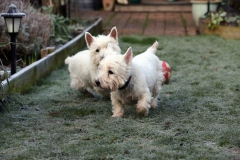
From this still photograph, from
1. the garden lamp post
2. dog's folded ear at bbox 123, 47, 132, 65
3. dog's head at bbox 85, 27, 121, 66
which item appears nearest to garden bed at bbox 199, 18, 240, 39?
dog's head at bbox 85, 27, 121, 66

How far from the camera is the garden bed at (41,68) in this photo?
23.2ft

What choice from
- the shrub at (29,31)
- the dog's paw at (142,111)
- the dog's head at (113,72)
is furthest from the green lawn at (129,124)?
the shrub at (29,31)

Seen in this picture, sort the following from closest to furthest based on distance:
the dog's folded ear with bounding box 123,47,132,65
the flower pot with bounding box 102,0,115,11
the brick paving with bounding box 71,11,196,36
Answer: the dog's folded ear with bounding box 123,47,132,65, the brick paving with bounding box 71,11,196,36, the flower pot with bounding box 102,0,115,11

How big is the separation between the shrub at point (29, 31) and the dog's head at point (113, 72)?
3.44 m

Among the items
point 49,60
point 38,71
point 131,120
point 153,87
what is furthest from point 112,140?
point 49,60

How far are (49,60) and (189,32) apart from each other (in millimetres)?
5521

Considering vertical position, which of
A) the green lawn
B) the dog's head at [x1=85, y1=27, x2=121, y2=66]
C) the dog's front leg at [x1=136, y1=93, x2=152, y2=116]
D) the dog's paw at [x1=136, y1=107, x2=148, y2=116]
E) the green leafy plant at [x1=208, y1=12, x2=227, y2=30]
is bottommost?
the green lawn

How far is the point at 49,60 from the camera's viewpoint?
8.95m

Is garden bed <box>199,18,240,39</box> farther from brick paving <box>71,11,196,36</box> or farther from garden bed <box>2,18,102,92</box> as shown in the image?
garden bed <box>2,18,102,92</box>

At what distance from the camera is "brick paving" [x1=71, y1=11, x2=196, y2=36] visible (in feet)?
45.0

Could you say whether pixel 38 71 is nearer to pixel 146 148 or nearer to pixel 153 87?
pixel 153 87

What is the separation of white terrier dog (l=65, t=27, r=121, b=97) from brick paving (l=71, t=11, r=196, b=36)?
6157 millimetres

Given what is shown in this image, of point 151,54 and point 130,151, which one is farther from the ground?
point 151,54

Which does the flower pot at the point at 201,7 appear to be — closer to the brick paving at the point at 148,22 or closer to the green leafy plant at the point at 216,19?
the brick paving at the point at 148,22
